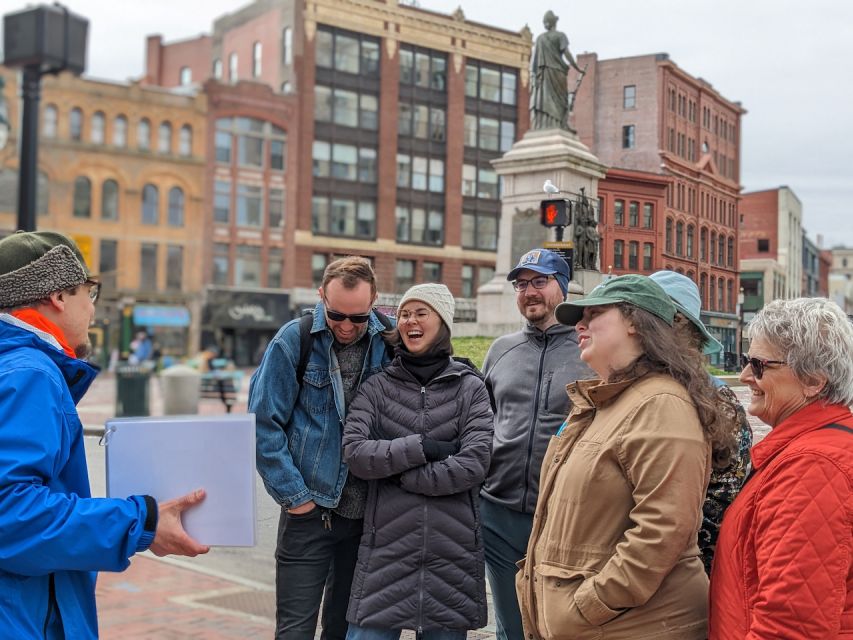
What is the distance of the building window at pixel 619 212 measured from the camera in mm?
5020

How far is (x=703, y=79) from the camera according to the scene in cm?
497

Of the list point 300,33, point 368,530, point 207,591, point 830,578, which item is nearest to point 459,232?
point 207,591

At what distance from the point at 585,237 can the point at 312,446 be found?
2.23 m

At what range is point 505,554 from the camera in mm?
3922

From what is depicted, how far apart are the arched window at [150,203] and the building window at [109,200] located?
124 cm

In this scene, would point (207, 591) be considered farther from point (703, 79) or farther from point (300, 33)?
point (300, 33)

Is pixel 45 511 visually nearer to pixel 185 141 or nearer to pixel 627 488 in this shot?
pixel 627 488

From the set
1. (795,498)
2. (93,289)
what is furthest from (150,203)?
(795,498)

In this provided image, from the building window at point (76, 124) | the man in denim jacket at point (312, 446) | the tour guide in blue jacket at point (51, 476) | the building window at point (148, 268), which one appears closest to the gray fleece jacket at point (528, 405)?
the man in denim jacket at point (312, 446)

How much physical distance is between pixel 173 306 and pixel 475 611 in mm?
39802

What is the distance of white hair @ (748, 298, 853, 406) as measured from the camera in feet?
8.00

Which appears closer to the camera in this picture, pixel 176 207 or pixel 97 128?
pixel 97 128

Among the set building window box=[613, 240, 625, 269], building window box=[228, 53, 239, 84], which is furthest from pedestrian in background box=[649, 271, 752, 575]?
building window box=[228, 53, 239, 84]

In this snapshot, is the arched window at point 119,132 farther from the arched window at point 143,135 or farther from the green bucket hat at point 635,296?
the green bucket hat at point 635,296
